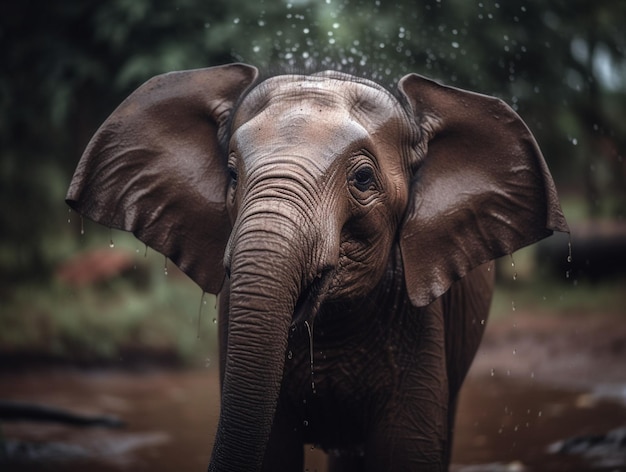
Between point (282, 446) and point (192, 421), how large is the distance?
4543 millimetres

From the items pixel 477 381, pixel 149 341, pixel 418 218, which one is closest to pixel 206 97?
pixel 418 218

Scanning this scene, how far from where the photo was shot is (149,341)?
1186cm

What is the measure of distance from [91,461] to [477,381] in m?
4.75

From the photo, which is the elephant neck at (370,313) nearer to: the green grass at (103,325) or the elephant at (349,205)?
the elephant at (349,205)

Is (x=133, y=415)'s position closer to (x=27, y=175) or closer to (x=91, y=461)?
(x=91, y=461)

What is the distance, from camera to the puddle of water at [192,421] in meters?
7.28

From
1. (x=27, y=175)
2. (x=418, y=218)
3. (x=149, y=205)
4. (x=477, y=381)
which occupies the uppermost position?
(x=27, y=175)

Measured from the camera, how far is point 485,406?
30.9 ft

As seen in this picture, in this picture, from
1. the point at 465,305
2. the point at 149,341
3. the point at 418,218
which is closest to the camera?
the point at 418,218

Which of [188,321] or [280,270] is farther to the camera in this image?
[188,321]

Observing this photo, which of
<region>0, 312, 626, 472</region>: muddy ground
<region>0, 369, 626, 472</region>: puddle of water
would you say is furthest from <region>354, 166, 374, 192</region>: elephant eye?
<region>0, 369, 626, 472</region>: puddle of water

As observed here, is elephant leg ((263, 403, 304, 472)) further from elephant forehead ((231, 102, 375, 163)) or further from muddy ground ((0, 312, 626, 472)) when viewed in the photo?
elephant forehead ((231, 102, 375, 163))

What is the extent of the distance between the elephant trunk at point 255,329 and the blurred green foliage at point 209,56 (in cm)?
720

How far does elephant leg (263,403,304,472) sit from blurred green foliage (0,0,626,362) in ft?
21.2
